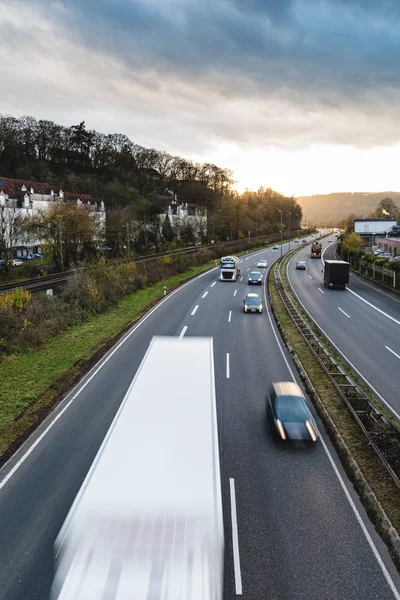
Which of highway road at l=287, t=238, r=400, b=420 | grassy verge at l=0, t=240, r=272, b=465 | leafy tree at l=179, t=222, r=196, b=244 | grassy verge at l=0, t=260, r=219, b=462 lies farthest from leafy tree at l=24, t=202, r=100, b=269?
leafy tree at l=179, t=222, r=196, b=244

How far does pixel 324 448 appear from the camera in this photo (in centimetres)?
1314

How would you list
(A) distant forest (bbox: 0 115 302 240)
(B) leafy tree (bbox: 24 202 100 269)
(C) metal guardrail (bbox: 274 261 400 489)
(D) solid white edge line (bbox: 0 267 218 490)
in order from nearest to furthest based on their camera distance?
(D) solid white edge line (bbox: 0 267 218 490) → (C) metal guardrail (bbox: 274 261 400 489) → (B) leafy tree (bbox: 24 202 100 269) → (A) distant forest (bbox: 0 115 302 240)

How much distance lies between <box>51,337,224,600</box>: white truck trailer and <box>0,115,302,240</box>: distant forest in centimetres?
8136

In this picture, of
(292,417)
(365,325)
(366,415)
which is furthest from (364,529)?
(365,325)

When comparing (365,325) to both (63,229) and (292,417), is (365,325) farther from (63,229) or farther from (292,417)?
(63,229)

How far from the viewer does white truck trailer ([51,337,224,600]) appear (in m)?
5.62

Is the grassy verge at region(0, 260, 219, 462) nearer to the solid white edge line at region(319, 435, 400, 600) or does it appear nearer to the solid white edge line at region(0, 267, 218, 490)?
the solid white edge line at region(0, 267, 218, 490)

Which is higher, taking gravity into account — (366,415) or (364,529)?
(366,415)

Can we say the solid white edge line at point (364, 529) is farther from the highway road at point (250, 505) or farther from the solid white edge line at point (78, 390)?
the solid white edge line at point (78, 390)

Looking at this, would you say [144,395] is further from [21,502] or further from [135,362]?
[135,362]

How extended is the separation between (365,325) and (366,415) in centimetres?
1616

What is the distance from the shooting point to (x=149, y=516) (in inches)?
258

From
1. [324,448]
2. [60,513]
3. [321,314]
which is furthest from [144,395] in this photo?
[321,314]

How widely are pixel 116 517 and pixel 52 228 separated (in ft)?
159
